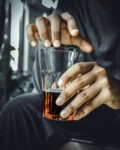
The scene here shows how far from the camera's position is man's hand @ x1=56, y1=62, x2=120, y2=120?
0.95 ft

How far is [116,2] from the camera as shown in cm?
42

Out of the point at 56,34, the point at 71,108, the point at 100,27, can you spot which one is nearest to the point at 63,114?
the point at 71,108

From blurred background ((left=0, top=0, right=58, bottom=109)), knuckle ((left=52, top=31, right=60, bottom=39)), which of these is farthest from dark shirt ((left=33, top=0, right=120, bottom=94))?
knuckle ((left=52, top=31, right=60, bottom=39))

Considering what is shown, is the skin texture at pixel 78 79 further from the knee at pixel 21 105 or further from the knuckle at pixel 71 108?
the knee at pixel 21 105

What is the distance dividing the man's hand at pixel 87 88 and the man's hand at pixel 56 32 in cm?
4

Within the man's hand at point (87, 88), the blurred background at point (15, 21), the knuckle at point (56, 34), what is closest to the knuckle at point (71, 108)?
the man's hand at point (87, 88)

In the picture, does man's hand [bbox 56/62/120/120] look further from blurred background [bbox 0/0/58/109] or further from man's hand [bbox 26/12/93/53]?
blurred background [bbox 0/0/58/109]

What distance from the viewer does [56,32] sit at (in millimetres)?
296

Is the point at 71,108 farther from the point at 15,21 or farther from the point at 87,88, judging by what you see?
the point at 15,21

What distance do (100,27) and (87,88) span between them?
19 centimetres

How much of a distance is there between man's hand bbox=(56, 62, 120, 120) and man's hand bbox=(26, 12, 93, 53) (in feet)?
0.11

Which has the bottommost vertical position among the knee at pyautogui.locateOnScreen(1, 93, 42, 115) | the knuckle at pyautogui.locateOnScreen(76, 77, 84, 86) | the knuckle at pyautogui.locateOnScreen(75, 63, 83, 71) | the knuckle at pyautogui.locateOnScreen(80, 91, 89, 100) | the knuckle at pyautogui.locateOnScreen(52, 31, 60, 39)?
the knee at pyautogui.locateOnScreen(1, 93, 42, 115)

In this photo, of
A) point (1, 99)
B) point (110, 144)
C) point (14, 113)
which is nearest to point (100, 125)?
point (110, 144)

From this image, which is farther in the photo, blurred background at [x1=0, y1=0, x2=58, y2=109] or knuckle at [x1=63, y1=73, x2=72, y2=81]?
blurred background at [x1=0, y1=0, x2=58, y2=109]
